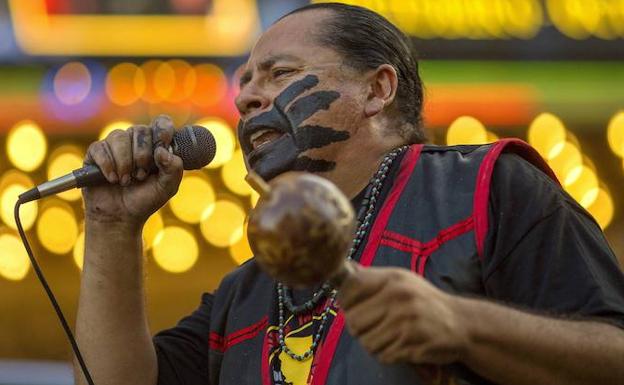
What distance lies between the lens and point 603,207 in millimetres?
7090

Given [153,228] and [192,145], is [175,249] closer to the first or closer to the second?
[153,228]

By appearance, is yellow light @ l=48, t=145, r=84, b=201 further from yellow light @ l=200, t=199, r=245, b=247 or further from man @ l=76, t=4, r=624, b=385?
man @ l=76, t=4, r=624, b=385

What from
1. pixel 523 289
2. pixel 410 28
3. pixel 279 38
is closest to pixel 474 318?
pixel 523 289

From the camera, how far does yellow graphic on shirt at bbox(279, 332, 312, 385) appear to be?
2.65 metres

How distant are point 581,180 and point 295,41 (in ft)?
14.1

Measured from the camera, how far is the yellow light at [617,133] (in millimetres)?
6680

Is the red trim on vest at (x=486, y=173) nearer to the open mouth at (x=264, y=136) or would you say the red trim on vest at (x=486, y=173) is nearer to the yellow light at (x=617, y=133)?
the open mouth at (x=264, y=136)

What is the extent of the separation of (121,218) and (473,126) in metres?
3.91

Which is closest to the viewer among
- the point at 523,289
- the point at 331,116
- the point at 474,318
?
the point at 474,318

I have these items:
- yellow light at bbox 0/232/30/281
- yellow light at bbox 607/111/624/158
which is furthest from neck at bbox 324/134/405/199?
yellow light at bbox 0/232/30/281

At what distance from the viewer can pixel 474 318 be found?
208 cm

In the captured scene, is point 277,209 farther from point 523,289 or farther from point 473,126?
point 473,126

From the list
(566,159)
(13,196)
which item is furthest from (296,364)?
(13,196)

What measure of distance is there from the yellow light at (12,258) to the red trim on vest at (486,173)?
4873 mm
